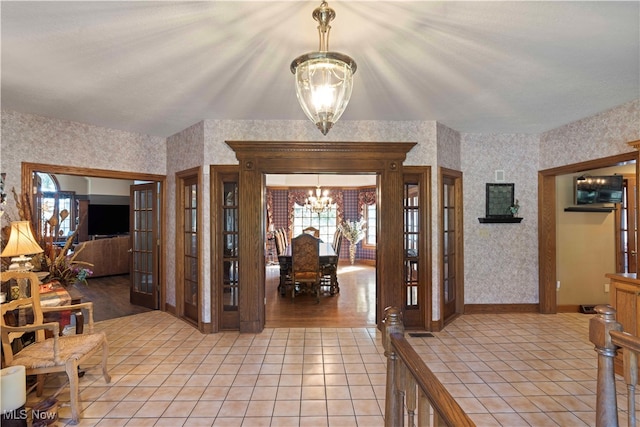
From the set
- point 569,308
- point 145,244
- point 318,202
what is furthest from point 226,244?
point 318,202

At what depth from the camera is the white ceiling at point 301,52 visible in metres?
1.91

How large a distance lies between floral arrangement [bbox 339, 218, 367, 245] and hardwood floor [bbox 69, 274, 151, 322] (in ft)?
18.9

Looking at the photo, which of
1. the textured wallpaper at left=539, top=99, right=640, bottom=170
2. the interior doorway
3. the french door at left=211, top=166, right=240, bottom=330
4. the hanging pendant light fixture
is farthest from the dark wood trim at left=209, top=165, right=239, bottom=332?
the textured wallpaper at left=539, top=99, right=640, bottom=170

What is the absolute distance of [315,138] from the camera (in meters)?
3.84

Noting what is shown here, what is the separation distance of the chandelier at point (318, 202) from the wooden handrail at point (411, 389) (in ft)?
24.8

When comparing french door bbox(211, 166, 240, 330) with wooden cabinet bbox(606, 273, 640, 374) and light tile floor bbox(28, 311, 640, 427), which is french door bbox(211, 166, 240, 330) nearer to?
light tile floor bbox(28, 311, 640, 427)

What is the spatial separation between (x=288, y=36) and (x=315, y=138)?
172 cm

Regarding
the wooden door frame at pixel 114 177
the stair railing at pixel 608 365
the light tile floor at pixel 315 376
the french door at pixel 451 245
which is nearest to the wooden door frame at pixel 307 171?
the light tile floor at pixel 315 376

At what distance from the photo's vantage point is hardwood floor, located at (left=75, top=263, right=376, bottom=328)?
4.28 metres

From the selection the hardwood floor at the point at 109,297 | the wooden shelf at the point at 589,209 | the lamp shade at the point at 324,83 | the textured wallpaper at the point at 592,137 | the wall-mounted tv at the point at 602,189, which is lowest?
the hardwood floor at the point at 109,297

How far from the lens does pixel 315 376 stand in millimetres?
2805

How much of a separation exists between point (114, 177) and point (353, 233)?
6.50 metres

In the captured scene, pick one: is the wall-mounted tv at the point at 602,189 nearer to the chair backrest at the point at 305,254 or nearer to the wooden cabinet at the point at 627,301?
the wooden cabinet at the point at 627,301

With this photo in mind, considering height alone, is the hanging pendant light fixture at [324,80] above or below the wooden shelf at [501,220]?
above
